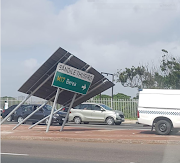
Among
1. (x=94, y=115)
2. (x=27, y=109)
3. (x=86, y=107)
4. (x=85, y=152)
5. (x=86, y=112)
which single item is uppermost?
(x=86, y=107)

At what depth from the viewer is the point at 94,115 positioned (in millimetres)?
25078

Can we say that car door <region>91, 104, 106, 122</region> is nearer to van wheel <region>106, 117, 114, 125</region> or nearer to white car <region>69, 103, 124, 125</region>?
white car <region>69, 103, 124, 125</region>

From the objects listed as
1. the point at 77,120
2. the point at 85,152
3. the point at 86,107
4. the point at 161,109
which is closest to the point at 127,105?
the point at 86,107

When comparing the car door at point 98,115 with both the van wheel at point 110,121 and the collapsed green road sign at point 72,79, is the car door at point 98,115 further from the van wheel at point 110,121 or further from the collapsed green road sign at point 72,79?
the collapsed green road sign at point 72,79

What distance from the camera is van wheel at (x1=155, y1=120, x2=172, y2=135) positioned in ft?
48.7

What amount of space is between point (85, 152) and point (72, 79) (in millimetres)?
5267

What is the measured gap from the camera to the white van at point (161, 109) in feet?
48.7

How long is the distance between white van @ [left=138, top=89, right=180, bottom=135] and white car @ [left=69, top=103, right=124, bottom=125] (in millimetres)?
9601

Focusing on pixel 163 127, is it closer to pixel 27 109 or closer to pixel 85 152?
pixel 85 152

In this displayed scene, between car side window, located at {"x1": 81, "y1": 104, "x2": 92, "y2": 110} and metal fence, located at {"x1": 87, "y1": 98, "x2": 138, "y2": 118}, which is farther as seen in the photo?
metal fence, located at {"x1": 87, "y1": 98, "x2": 138, "y2": 118}

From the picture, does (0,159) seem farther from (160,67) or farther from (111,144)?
(160,67)

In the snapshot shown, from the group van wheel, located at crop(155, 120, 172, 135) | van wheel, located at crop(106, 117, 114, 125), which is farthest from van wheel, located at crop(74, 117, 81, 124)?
van wheel, located at crop(155, 120, 172, 135)

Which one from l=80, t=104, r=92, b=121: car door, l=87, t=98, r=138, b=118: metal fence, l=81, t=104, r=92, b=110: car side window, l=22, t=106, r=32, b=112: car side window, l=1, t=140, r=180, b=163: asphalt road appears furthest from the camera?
l=87, t=98, r=138, b=118: metal fence

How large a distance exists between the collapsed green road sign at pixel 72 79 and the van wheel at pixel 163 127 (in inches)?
145
